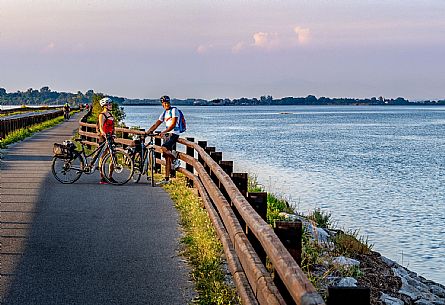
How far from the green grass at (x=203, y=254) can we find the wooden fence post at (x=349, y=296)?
3237 mm

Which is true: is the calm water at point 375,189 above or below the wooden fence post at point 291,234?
→ below

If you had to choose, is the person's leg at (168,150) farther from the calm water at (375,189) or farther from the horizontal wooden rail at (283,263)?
the horizontal wooden rail at (283,263)

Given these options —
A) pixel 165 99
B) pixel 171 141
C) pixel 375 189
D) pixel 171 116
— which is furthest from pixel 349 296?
pixel 375 189

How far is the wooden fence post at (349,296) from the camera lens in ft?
12.7

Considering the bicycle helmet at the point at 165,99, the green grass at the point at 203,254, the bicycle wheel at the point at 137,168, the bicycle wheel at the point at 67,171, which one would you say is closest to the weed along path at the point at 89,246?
the green grass at the point at 203,254

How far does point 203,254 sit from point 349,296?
206 inches

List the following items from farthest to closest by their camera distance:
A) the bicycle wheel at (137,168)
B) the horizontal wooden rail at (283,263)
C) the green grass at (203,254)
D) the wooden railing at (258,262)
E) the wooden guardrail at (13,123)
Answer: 1. the wooden guardrail at (13,123)
2. the bicycle wheel at (137,168)
3. the green grass at (203,254)
4. the wooden railing at (258,262)
5. the horizontal wooden rail at (283,263)

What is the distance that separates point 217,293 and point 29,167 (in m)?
14.1

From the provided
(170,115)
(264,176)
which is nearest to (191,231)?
(170,115)

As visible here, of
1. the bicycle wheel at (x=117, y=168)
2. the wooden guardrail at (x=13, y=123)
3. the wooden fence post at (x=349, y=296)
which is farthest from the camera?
the wooden guardrail at (x=13, y=123)

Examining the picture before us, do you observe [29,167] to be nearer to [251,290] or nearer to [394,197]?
[394,197]

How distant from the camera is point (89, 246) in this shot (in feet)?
31.7

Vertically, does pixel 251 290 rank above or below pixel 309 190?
above

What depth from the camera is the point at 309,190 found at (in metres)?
27.5
